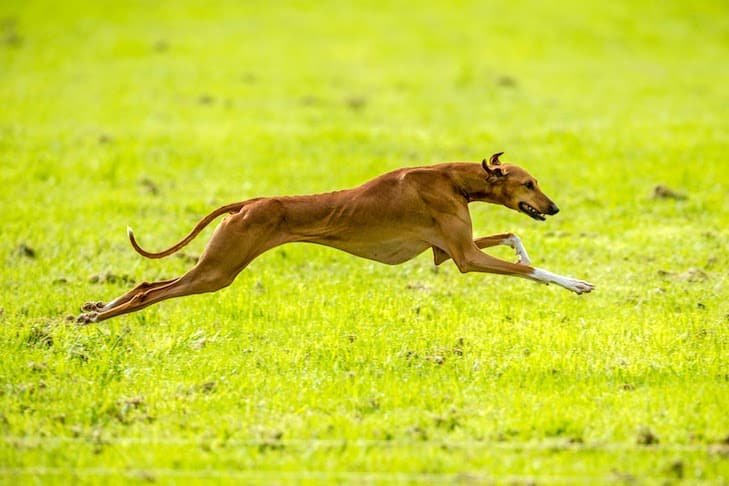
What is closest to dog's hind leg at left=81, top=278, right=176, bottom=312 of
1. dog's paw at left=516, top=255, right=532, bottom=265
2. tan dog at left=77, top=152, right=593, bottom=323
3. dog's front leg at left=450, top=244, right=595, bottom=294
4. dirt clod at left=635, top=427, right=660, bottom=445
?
tan dog at left=77, top=152, right=593, bottom=323

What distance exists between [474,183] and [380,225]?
3.30ft

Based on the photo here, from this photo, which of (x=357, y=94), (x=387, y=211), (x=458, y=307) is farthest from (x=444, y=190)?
(x=357, y=94)

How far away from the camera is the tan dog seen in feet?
33.8

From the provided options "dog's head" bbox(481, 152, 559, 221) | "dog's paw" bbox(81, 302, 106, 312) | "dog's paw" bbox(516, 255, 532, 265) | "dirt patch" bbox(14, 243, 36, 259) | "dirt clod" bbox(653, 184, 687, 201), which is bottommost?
"dog's paw" bbox(81, 302, 106, 312)

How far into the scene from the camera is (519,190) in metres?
10.9

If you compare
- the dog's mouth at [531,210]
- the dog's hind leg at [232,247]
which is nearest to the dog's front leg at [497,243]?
the dog's mouth at [531,210]

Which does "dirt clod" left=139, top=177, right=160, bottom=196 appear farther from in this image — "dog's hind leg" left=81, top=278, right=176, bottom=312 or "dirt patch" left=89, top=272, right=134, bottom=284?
"dog's hind leg" left=81, top=278, right=176, bottom=312

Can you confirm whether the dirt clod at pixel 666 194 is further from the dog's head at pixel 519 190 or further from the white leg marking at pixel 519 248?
the dog's head at pixel 519 190

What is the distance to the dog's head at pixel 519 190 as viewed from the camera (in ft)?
35.6

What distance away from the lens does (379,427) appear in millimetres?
8523

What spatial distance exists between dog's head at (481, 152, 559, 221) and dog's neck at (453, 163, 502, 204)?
0.05ft

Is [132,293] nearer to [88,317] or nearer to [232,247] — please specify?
[88,317]

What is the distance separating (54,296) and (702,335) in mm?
6824

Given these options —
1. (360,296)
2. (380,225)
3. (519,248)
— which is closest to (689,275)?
(519,248)
